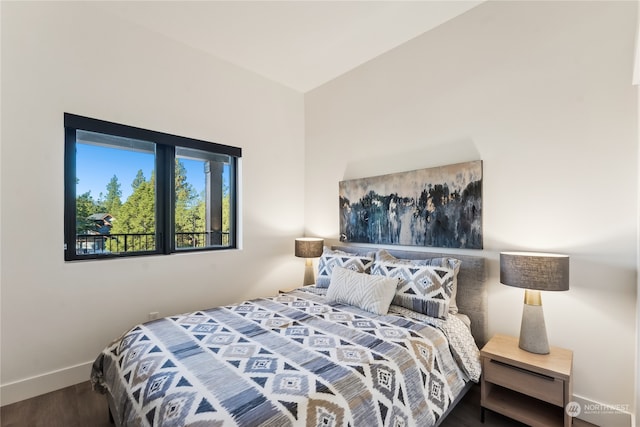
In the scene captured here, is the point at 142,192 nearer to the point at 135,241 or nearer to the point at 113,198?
the point at 113,198

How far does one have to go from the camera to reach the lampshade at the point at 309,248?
10.8 feet

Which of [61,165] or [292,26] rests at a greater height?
[292,26]

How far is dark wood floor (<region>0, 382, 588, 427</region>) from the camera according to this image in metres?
1.82

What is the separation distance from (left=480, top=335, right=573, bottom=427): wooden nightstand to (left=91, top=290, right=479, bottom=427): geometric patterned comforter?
14 centimetres

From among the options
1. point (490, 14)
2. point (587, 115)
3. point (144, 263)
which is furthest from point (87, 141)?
point (587, 115)

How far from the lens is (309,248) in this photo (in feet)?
10.8

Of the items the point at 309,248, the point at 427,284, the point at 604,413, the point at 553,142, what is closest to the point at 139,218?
the point at 309,248

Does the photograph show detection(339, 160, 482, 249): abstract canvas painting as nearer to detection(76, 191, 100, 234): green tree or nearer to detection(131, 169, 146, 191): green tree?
detection(131, 169, 146, 191): green tree

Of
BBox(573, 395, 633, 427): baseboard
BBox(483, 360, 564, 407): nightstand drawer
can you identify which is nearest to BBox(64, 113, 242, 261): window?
BBox(483, 360, 564, 407): nightstand drawer

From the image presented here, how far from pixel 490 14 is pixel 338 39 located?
4.23 ft

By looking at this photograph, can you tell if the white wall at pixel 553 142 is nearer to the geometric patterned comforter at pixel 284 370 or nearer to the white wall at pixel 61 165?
the geometric patterned comforter at pixel 284 370

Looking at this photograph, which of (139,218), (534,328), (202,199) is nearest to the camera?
(534,328)

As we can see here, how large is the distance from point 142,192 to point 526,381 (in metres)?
3.34

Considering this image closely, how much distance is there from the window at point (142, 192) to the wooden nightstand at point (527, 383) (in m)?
2.70
